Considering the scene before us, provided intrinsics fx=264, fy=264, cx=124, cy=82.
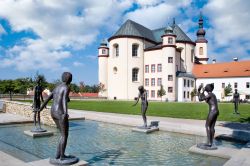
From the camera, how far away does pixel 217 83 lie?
231 feet

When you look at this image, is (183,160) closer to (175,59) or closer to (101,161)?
(101,161)

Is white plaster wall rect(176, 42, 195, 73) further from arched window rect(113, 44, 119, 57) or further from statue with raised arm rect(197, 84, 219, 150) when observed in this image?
statue with raised arm rect(197, 84, 219, 150)

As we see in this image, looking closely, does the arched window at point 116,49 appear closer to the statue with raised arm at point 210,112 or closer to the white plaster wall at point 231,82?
the white plaster wall at point 231,82

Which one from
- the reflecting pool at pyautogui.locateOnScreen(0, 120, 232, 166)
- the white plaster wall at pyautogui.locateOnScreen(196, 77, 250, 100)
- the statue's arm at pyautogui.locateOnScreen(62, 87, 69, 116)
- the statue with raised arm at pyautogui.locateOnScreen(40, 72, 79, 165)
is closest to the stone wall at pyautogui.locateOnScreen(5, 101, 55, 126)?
the reflecting pool at pyautogui.locateOnScreen(0, 120, 232, 166)

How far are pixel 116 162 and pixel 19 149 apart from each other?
3406 millimetres

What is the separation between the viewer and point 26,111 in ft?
52.7

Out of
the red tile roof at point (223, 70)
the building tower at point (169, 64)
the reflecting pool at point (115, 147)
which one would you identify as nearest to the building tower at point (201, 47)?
the red tile roof at point (223, 70)

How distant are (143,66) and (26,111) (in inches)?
2120

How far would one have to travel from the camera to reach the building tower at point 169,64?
63656 mm

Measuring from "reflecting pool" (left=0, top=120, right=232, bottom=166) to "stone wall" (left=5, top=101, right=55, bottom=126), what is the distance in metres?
1.76

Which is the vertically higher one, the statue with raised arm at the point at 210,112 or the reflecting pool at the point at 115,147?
the statue with raised arm at the point at 210,112

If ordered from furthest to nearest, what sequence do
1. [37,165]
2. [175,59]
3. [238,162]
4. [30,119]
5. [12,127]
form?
[175,59] → [30,119] → [12,127] → [238,162] → [37,165]

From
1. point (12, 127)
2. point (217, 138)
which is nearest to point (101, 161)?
point (217, 138)

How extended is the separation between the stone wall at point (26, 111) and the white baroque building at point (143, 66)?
47.5m
